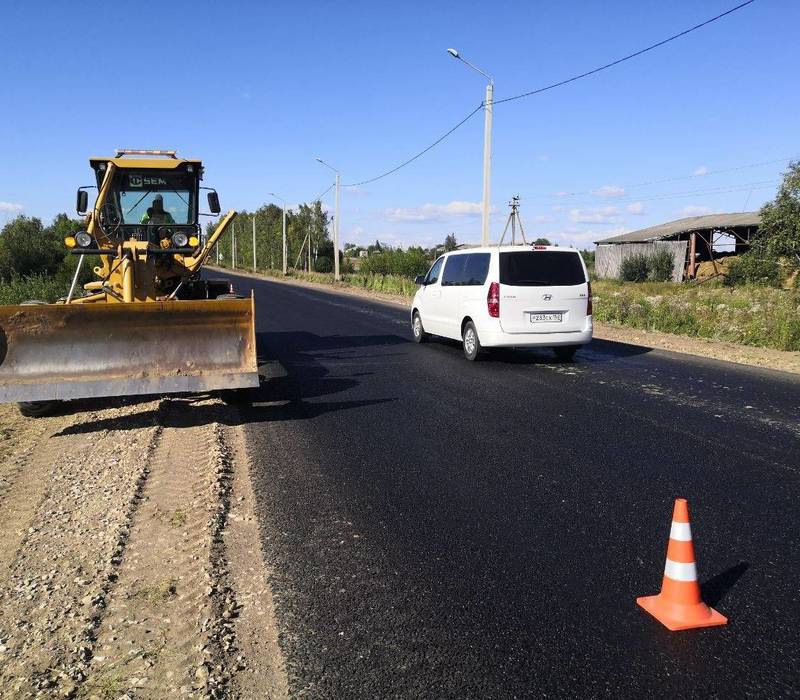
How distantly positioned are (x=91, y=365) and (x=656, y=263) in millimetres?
38842

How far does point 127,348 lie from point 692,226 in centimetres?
4168

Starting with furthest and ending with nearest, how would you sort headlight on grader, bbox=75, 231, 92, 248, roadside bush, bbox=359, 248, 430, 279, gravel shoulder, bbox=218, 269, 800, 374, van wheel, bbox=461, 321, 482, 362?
roadside bush, bbox=359, 248, 430, 279
gravel shoulder, bbox=218, 269, 800, 374
van wheel, bbox=461, 321, 482, 362
headlight on grader, bbox=75, 231, 92, 248

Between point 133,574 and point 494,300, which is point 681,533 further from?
point 494,300

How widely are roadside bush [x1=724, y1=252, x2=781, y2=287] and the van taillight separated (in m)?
23.1

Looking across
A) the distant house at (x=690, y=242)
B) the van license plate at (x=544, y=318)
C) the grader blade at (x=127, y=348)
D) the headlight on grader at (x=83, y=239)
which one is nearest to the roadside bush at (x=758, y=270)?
the distant house at (x=690, y=242)

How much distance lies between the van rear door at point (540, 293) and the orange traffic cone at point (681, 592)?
8.12 meters

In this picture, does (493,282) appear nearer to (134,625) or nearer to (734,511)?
(734,511)

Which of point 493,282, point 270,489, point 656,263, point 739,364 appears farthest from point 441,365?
point 656,263

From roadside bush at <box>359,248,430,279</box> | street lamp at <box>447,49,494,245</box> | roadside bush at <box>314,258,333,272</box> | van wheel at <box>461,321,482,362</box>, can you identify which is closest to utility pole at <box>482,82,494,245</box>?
street lamp at <box>447,49,494,245</box>

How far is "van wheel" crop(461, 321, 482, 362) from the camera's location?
11961 mm

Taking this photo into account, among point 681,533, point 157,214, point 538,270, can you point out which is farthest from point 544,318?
point 681,533

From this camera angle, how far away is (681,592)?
11.3 feet

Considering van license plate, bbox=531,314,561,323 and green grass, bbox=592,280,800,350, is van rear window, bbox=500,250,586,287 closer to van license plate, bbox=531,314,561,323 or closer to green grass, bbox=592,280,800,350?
van license plate, bbox=531,314,561,323

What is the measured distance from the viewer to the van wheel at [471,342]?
A: 11961 mm
